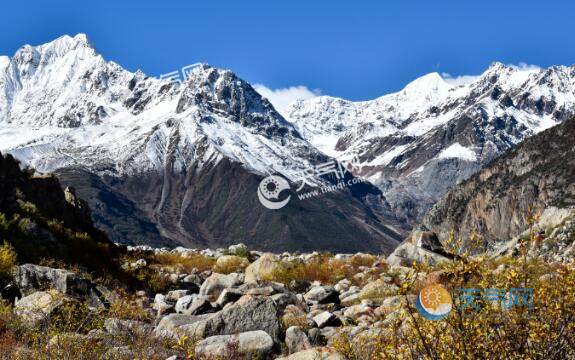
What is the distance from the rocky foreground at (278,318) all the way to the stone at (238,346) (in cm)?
3

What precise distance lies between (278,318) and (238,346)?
9.14 feet

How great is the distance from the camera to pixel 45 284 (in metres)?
13.7

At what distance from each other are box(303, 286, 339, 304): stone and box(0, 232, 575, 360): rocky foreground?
0.04m

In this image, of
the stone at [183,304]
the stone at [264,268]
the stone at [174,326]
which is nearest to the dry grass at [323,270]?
the stone at [264,268]

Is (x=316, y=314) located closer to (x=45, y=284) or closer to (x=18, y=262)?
(x=45, y=284)

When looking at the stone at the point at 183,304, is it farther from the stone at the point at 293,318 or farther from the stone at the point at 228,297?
the stone at the point at 293,318

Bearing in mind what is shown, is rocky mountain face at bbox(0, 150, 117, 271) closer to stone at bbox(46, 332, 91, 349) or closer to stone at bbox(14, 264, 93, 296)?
stone at bbox(14, 264, 93, 296)

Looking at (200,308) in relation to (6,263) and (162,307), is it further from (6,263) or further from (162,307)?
(6,263)

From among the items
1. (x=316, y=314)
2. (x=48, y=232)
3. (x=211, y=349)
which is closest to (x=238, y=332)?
(x=211, y=349)

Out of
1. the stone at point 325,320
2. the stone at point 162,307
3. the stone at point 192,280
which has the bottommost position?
the stone at point 325,320

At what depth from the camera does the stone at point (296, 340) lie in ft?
38.4

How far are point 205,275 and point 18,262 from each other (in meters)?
10.9

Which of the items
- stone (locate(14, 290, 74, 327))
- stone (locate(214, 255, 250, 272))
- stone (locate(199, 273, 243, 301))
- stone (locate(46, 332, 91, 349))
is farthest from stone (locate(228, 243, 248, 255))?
stone (locate(46, 332, 91, 349))

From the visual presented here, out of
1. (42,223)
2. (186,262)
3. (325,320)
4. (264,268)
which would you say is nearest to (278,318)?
(325,320)
